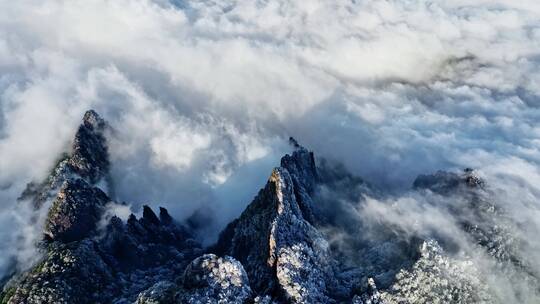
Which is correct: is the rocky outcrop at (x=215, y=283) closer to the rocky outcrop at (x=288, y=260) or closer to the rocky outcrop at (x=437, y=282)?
the rocky outcrop at (x=288, y=260)

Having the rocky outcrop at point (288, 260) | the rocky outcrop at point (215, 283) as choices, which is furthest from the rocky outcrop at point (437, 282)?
the rocky outcrop at point (215, 283)

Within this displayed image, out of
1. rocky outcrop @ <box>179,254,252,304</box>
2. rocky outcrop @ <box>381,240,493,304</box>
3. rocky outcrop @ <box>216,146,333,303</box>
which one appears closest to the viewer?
rocky outcrop @ <box>179,254,252,304</box>

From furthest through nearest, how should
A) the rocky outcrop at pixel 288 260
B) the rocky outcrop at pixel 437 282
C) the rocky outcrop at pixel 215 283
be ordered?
the rocky outcrop at pixel 288 260 → the rocky outcrop at pixel 437 282 → the rocky outcrop at pixel 215 283

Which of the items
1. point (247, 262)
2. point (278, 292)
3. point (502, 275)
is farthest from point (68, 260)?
point (502, 275)

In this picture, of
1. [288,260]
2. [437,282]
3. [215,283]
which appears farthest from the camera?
[288,260]

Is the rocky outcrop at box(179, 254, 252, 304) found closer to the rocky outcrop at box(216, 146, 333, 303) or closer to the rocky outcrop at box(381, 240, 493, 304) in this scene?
the rocky outcrop at box(216, 146, 333, 303)

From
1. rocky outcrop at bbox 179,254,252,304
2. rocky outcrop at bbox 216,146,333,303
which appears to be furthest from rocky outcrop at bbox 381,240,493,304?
rocky outcrop at bbox 179,254,252,304

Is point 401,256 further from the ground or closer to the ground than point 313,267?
closer to the ground

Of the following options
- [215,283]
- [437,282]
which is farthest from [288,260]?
[437,282]

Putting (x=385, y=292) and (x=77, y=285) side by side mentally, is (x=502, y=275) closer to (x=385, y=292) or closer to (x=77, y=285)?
(x=385, y=292)

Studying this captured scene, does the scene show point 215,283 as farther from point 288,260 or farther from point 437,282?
point 437,282

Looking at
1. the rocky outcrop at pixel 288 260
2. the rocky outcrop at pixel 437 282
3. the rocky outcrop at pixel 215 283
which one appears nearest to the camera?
the rocky outcrop at pixel 215 283
